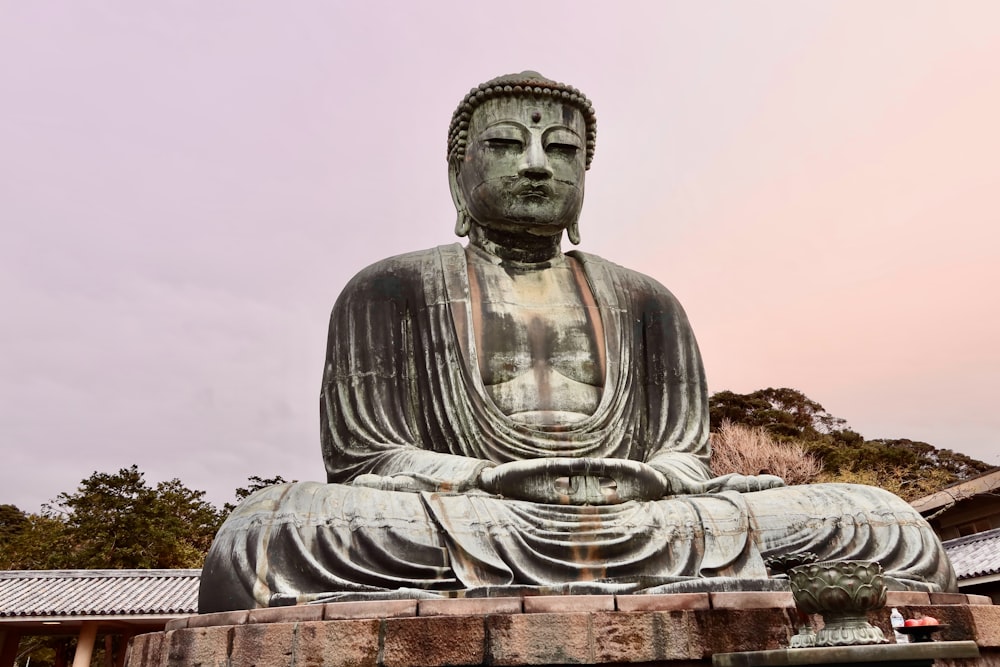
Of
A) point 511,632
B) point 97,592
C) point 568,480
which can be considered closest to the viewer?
point 511,632

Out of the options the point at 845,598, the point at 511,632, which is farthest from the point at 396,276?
the point at 845,598

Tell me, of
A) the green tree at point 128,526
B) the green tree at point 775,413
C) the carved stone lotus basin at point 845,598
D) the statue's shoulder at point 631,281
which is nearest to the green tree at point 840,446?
the green tree at point 775,413

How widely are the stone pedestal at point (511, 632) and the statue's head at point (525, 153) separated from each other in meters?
3.74

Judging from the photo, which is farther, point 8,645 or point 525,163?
point 8,645

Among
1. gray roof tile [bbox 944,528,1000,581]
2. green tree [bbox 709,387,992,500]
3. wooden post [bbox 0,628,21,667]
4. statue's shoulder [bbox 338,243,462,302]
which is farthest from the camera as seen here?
green tree [bbox 709,387,992,500]

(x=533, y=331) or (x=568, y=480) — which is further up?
(x=533, y=331)

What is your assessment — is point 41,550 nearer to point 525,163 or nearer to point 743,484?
point 525,163

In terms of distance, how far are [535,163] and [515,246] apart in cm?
80

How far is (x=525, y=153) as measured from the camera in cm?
689

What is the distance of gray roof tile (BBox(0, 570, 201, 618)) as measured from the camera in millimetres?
16703

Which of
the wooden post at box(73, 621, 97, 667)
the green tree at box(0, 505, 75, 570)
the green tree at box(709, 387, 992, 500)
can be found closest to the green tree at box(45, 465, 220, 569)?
the green tree at box(0, 505, 75, 570)

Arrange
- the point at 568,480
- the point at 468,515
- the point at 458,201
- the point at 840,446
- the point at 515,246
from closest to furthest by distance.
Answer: the point at 468,515 → the point at 568,480 → the point at 515,246 → the point at 458,201 → the point at 840,446

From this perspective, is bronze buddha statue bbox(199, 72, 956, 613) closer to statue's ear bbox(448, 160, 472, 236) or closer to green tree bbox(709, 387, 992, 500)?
statue's ear bbox(448, 160, 472, 236)

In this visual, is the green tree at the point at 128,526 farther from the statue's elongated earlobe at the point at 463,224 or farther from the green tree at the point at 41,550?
the statue's elongated earlobe at the point at 463,224
